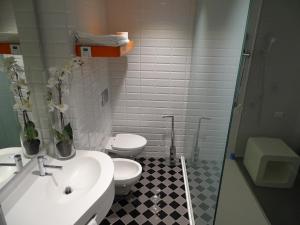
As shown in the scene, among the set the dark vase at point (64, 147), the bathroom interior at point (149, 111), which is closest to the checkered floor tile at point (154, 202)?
the bathroom interior at point (149, 111)

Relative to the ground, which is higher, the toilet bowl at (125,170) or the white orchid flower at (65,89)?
the white orchid flower at (65,89)

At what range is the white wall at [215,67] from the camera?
3.18 ft

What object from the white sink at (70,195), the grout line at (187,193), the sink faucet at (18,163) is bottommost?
the grout line at (187,193)

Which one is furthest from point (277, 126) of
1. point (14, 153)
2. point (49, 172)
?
point (14, 153)

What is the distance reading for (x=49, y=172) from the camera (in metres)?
1.27

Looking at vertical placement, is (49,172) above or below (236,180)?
above

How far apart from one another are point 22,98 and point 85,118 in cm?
52

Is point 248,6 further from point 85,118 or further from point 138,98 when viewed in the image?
point 138,98

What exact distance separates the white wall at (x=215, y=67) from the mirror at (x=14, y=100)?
3.71 ft

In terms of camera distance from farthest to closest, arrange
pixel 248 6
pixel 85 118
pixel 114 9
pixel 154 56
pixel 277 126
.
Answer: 1. pixel 277 126
2. pixel 154 56
3. pixel 114 9
4. pixel 85 118
5. pixel 248 6

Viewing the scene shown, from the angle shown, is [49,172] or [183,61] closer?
[49,172]

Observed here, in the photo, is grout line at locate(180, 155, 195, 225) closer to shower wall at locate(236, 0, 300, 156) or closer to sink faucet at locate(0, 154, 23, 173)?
shower wall at locate(236, 0, 300, 156)

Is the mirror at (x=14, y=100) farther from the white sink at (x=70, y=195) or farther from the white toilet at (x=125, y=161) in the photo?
the white toilet at (x=125, y=161)

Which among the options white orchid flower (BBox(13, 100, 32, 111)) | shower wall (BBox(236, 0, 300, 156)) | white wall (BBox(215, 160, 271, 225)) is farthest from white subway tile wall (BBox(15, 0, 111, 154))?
shower wall (BBox(236, 0, 300, 156))
